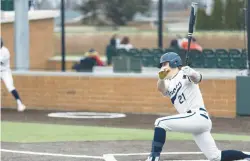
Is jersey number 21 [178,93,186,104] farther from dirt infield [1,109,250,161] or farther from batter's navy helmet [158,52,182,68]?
dirt infield [1,109,250,161]

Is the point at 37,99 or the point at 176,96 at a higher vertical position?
the point at 176,96

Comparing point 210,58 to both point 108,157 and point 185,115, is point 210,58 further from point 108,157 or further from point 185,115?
point 185,115

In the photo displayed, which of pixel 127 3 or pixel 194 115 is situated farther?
pixel 127 3

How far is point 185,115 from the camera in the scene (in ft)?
28.8

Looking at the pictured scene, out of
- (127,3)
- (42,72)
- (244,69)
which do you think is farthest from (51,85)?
(127,3)

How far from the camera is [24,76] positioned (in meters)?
16.7

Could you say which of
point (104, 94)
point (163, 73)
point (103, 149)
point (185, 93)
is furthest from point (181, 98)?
point (104, 94)

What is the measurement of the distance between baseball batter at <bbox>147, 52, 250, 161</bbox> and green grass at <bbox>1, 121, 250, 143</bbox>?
3.17 m

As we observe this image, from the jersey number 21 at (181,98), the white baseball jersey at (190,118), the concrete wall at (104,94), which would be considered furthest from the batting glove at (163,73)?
the concrete wall at (104,94)

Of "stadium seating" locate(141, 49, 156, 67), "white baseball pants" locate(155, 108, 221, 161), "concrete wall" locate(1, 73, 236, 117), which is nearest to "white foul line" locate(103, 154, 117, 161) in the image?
"white baseball pants" locate(155, 108, 221, 161)

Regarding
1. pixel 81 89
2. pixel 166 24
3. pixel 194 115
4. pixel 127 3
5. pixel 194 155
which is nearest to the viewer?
pixel 194 115

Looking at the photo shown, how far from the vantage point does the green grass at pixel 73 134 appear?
1204cm

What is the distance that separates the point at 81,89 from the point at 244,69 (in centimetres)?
342

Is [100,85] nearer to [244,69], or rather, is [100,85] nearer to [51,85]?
[51,85]
